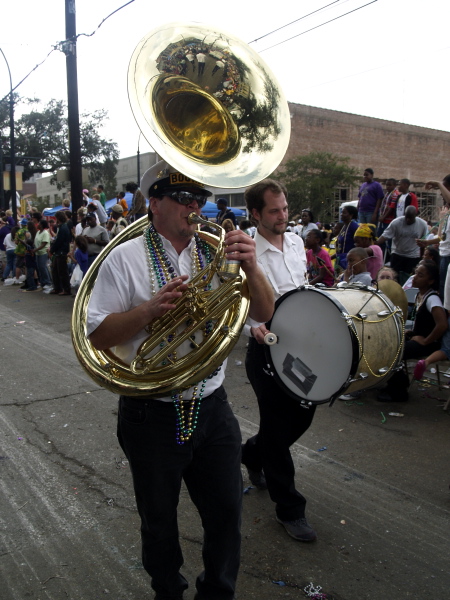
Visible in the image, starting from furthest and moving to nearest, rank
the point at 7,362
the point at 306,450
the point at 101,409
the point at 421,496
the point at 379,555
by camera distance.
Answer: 1. the point at 7,362
2. the point at 101,409
3. the point at 306,450
4. the point at 421,496
5. the point at 379,555

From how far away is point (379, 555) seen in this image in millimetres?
2844

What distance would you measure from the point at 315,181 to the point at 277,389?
3042 cm

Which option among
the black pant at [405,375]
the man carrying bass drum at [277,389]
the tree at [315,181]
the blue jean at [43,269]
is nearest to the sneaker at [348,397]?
the black pant at [405,375]

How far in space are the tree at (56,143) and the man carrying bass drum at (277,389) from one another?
136ft

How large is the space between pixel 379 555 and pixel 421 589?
0.30 meters

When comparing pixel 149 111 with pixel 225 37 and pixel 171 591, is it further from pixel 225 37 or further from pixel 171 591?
pixel 171 591

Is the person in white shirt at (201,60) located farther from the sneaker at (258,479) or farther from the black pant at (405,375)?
the black pant at (405,375)

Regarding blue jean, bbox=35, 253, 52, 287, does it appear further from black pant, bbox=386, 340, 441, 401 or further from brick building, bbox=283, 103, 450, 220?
brick building, bbox=283, 103, 450, 220

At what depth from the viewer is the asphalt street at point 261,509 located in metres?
2.65

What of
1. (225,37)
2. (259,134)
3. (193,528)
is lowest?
(193,528)

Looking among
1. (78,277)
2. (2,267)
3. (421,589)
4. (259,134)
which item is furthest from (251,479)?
(2,267)

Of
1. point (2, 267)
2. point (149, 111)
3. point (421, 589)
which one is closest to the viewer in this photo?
point (149, 111)

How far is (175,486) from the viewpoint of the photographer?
7.14 feet

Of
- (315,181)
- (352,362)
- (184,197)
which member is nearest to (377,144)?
(315,181)
